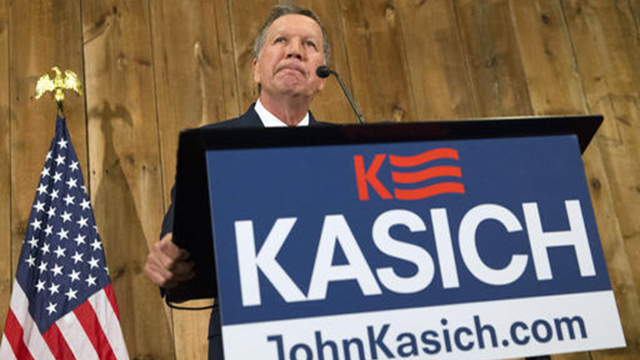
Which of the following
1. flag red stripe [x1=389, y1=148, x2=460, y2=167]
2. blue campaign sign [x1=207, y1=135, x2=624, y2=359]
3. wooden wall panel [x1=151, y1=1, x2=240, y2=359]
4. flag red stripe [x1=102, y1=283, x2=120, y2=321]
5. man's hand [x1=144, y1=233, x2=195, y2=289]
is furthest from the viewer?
wooden wall panel [x1=151, y1=1, x2=240, y2=359]

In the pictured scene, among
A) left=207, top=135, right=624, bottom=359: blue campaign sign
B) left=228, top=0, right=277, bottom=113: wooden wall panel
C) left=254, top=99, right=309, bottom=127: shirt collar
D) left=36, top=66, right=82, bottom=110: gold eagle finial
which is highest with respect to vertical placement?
left=228, top=0, right=277, bottom=113: wooden wall panel

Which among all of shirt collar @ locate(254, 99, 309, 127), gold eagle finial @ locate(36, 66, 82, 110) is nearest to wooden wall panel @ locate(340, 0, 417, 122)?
shirt collar @ locate(254, 99, 309, 127)

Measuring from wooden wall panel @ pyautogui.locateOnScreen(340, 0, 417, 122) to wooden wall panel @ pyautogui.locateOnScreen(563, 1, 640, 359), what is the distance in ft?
2.56

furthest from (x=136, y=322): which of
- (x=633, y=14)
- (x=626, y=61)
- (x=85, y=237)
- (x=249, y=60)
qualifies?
(x=633, y=14)

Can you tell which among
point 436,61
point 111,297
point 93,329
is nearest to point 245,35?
point 436,61

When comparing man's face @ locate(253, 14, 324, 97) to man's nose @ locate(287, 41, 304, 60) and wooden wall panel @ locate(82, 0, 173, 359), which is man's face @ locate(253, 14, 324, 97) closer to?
man's nose @ locate(287, 41, 304, 60)

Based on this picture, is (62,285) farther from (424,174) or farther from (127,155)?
(424,174)

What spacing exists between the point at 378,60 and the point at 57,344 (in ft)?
5.20

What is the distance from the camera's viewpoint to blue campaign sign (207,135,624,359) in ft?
3.08

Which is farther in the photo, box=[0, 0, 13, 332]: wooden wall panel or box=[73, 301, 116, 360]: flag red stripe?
box=[0, 0, 13, 332]: wooden wall panel

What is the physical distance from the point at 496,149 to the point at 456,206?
0.11 meters

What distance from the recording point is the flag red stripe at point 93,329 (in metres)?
2.20

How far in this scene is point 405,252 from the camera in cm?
100

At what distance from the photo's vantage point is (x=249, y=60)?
2.84 metres
